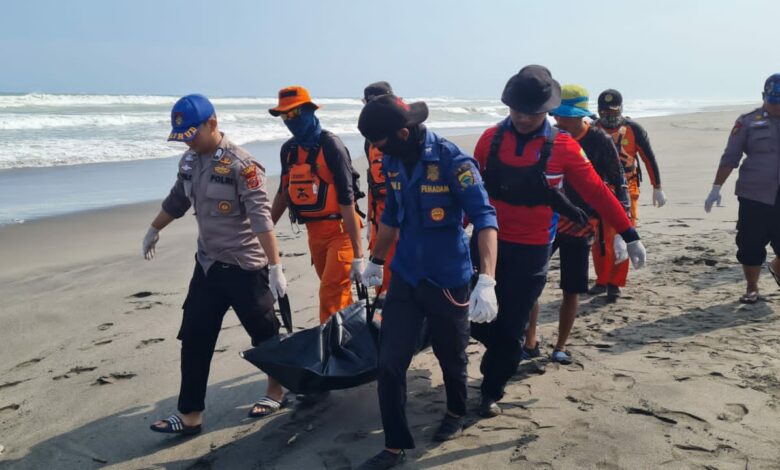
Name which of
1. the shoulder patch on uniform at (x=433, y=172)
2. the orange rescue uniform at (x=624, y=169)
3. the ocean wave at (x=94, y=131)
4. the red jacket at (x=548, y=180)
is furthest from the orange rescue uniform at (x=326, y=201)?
the ocean wave at (x=94, y=131)

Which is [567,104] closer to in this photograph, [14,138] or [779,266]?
[779,266]

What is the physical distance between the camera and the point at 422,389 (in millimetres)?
4133

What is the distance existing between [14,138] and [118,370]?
17.3 meters

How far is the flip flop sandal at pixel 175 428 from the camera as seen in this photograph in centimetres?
362

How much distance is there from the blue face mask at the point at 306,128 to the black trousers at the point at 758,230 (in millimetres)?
3628

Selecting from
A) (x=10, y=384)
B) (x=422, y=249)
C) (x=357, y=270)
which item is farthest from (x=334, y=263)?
(x=10, y=384)

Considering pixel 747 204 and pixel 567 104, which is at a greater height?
pixel 567 104

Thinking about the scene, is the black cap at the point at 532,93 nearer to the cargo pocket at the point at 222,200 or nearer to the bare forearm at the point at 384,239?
the bare forearm at the point at 384,239

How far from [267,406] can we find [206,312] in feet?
2.22

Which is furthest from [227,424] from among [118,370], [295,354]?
[118,370]

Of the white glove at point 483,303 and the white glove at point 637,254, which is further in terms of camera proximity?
the white glove at point 637,254

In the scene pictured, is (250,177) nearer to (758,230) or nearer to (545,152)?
(545,152)

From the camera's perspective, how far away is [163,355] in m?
4.84

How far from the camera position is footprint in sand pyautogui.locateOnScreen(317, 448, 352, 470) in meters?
3.26
